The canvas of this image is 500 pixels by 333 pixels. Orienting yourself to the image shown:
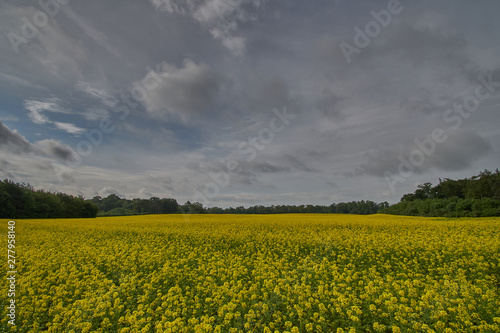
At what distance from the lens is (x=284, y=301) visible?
20.6 feet

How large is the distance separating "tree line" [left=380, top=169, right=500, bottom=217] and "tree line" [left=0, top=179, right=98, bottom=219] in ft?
293

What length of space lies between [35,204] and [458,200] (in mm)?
92143

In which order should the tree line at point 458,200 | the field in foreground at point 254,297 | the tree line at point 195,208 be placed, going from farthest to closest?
1. the tree line at point 195,208
2. the tree line at point 458,200
3. the field in foreground at point 254,297

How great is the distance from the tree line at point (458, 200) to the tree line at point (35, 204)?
89417 millimetres

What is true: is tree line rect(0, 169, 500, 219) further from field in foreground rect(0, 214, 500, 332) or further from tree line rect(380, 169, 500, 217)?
field in foreground rect(0, 214, 500, 332)

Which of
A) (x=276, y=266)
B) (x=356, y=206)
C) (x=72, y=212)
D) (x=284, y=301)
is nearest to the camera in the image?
(x=284, y=301)

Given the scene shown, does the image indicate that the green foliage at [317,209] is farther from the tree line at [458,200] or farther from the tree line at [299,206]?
the tree line at [458,200]

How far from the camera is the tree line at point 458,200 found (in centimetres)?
4141

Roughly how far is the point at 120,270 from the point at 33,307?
3249mm

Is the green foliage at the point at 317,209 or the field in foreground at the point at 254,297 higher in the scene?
the field in foreground at the point at 254,297

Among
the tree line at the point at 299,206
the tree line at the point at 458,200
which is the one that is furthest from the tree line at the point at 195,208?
the tree line at the point at 458,200

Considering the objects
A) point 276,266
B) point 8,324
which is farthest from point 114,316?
point 276,266

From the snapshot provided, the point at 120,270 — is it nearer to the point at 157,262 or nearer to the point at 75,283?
the point at 157,262

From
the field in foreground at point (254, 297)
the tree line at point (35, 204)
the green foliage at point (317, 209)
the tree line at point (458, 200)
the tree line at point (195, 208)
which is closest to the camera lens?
the field in foreground at point (254, 297)
